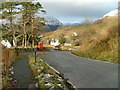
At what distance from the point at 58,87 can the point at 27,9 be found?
113ft

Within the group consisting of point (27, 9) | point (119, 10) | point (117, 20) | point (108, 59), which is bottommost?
Answer: point (108, 59)

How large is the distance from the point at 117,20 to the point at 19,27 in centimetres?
3110

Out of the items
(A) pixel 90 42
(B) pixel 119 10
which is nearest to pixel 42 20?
(A) pixel 90 42

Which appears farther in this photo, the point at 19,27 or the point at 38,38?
the point at 38,38

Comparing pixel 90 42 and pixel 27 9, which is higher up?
pixel 27 9

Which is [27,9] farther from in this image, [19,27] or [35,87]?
[35,87]

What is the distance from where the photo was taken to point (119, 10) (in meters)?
15.9

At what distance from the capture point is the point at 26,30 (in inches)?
1606

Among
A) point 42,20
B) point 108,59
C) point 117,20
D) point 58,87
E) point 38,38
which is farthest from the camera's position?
point 38,38

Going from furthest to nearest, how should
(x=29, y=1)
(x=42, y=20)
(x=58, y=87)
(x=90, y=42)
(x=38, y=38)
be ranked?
(x=38, y=38)
(x=42, y=20)
(x=29, y=1)
(x=90, y=42)
(x=58, y=87)

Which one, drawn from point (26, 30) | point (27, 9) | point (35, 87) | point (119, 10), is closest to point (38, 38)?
point (26, 30)

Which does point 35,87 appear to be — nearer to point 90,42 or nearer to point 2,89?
point 2,89

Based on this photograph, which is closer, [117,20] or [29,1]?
[117,20]

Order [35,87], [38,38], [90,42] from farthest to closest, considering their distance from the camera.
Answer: [38,38] → [90,42] → [35,87]
